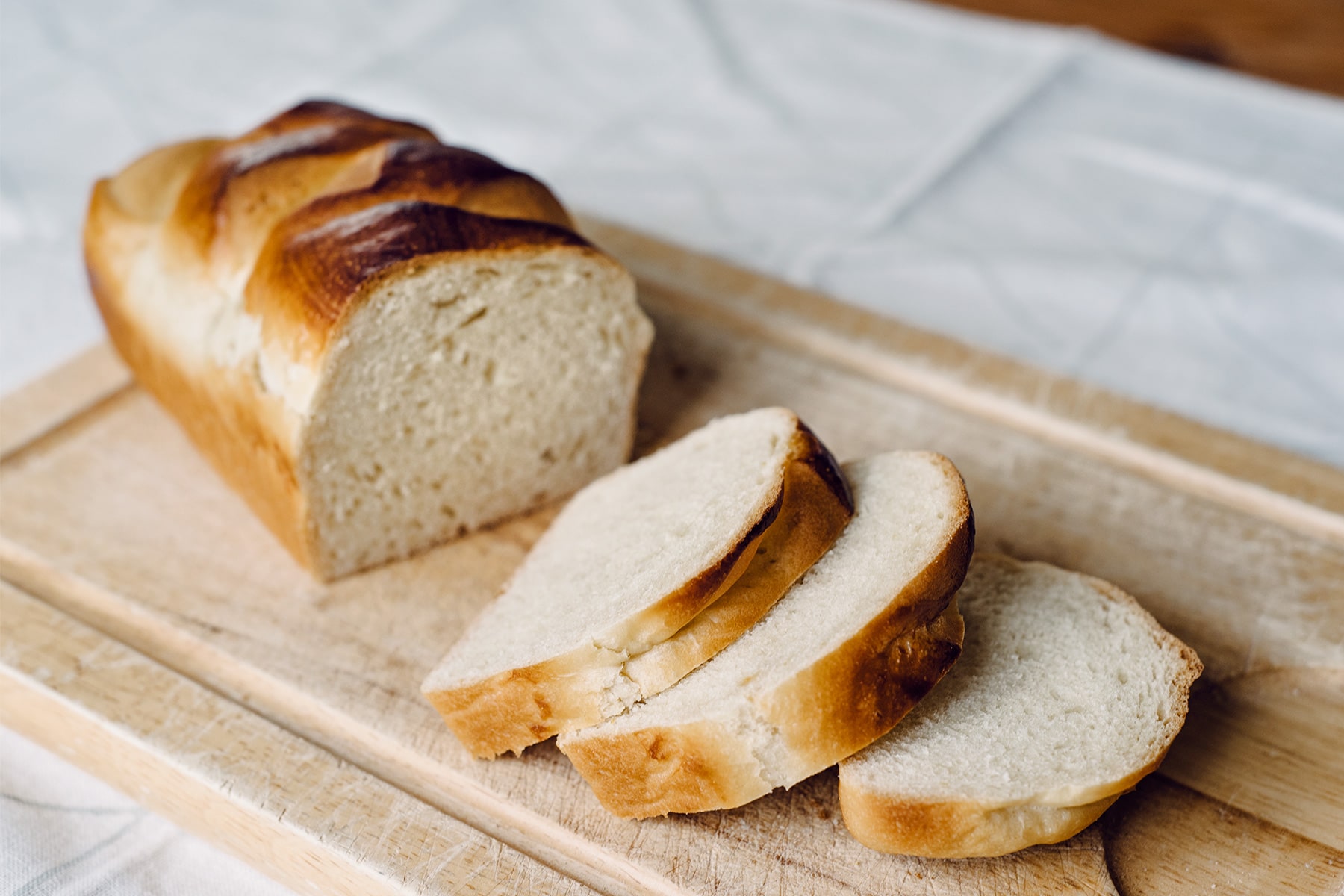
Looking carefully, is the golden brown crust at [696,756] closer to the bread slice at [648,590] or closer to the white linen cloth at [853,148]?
the bread slice at [648,590]

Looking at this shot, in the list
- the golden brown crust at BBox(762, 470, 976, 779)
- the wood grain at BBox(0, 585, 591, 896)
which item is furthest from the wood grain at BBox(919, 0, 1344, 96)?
the wood grain at BBox(0, 585, 591, 896)

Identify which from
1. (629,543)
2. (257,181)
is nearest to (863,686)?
(629,543)

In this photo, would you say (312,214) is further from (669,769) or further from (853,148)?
(853,148)

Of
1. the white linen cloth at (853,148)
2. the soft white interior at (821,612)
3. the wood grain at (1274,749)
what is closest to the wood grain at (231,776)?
the soft white interior at (821,612)

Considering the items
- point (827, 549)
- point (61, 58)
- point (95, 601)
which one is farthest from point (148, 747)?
point (61, 58)

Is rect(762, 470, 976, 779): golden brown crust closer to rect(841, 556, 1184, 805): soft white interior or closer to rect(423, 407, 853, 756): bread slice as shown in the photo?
rect(841, 556, 1184, 805): soft white interior

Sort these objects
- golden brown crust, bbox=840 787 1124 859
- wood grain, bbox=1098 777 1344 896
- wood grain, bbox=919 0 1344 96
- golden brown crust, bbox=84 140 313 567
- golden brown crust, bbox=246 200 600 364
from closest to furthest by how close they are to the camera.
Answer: golden brown crust, bbox=840 787 1124 859
wood grain, bbox=1098 777 1344 896
golden brown crust, bbox=246 200 600 364
golden brown crust, bbox=84 140 313 567
wood grain, bbox=919 0 1344 96
